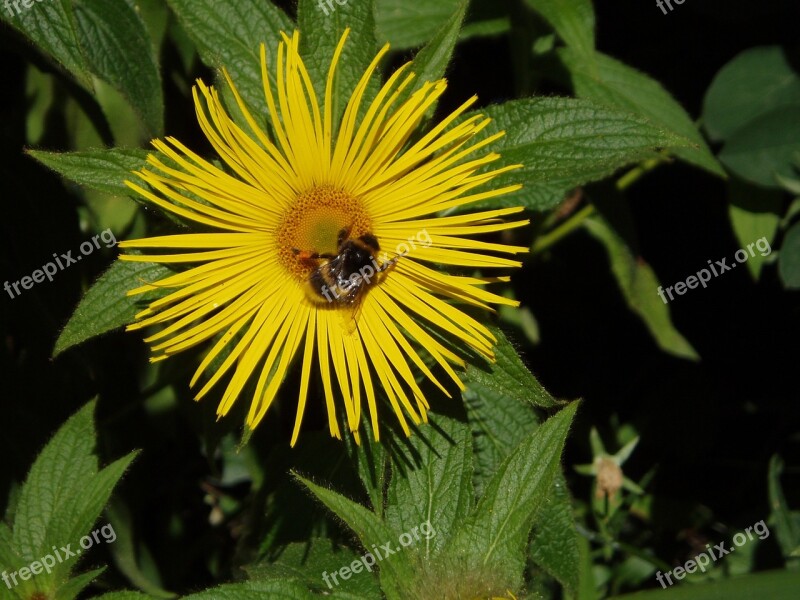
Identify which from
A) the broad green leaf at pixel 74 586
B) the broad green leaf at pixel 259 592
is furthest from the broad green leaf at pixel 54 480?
the broad green leaf at pixel 259 592

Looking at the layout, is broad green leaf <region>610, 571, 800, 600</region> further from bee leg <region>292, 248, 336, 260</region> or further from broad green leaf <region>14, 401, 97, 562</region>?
broad green leaf <region>14, 401, 97, 562</region>

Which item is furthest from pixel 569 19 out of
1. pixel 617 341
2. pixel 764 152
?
pixel 617 341

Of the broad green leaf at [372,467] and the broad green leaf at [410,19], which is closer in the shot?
the broad green leaf at [372,467]

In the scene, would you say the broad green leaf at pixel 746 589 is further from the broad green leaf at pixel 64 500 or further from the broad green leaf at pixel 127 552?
the broad green leaf at pixel 127 552

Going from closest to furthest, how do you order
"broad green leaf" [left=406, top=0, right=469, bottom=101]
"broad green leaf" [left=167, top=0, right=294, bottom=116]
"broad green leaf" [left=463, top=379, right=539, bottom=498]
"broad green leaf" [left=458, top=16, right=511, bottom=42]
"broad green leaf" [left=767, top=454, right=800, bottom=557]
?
1. "broad green leaf" [left=406, top=0, right=469, bottom=101]
2. "broad green leaf" [left=167, top=0, right=294, bottom=116]
3. "broad green leaf" [left=463, top=379, right=539, bottom=498]
4. "broad green leaf" [left=458, top=16, right=511, bottom=42]
5. "broad green leaf" [left=767, top=454, right=800, bottom=557]

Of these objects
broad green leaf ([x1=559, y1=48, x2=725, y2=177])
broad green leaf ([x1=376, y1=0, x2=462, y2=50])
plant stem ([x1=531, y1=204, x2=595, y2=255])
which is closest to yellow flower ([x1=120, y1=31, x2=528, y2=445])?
broad green leaf ([x1=376, y1=0, x2=462, y2=50])

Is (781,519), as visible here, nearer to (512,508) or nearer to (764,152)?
(764,152)
